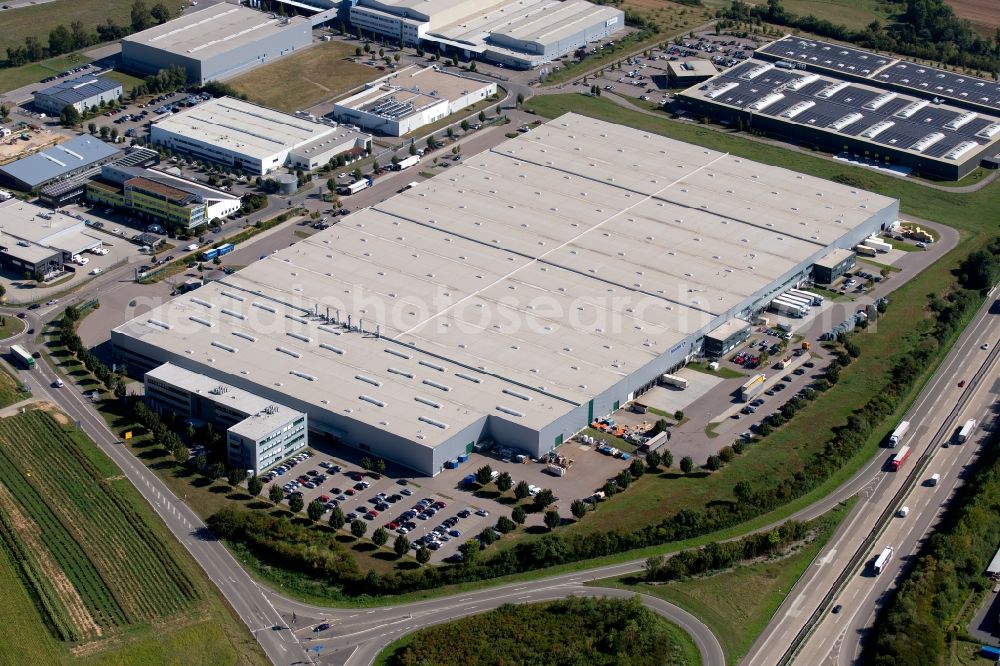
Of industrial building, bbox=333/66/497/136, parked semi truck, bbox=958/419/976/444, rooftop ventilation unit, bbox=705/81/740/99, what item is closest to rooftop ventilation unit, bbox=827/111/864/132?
rooftop ventilation unit, bbox=705/81/740/99

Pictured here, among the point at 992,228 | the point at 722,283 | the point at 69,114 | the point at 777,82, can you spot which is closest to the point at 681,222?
the point at 722,283

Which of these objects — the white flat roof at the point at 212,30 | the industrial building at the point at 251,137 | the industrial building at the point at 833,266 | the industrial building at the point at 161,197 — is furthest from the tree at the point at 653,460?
the white flat roof at the point at 212,30

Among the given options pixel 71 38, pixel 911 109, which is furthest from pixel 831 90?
pixel 71 38

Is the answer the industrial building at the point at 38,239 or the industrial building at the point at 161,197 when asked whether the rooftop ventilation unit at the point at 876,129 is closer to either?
the industrial building at the point at 161,197

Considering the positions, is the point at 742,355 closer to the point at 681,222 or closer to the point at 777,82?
the point at 681,222

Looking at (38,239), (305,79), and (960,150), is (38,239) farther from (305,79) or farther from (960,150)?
(960,150)

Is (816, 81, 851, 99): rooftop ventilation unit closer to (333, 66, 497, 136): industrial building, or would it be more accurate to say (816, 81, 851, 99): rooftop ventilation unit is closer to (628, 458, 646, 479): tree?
(333, 66, 497, 136): industrial building
